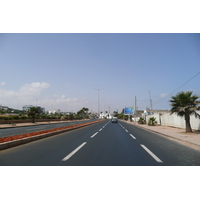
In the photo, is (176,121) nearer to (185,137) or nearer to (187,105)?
(187,105)

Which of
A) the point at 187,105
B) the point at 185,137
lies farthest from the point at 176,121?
the point at 185,137

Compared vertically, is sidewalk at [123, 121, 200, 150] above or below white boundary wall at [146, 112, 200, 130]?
below

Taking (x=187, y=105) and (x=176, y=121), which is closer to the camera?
(x=187, y=105)

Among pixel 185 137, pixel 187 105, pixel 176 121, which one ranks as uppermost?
pixel 187 105

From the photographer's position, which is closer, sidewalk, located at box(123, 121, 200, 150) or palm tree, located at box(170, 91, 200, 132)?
sidewalk, located at box(123, 121, 200, 150)

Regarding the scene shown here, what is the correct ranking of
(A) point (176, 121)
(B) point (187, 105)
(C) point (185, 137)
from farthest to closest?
1. (A) point (176, 121)
2. (B) point (187, 105)
3. (C) point (185, 137)

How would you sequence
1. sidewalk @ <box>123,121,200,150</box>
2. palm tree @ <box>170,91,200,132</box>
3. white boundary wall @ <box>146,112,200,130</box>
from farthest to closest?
white boundary wall @ <box>146,112,200,130</box> → palm tree @ <box>170,91,200,132</box> → sidewalk @ <box>123,121,200,150</box>

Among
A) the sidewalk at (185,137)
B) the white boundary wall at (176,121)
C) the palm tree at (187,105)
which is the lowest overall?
the sidewalk at (185,137)

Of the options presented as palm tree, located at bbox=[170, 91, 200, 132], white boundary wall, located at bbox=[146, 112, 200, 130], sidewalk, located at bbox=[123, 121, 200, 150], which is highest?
palm tree, located at bbox=[170, 91, 200, 132]

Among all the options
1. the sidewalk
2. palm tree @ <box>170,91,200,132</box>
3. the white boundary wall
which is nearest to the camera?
the sidewalk
